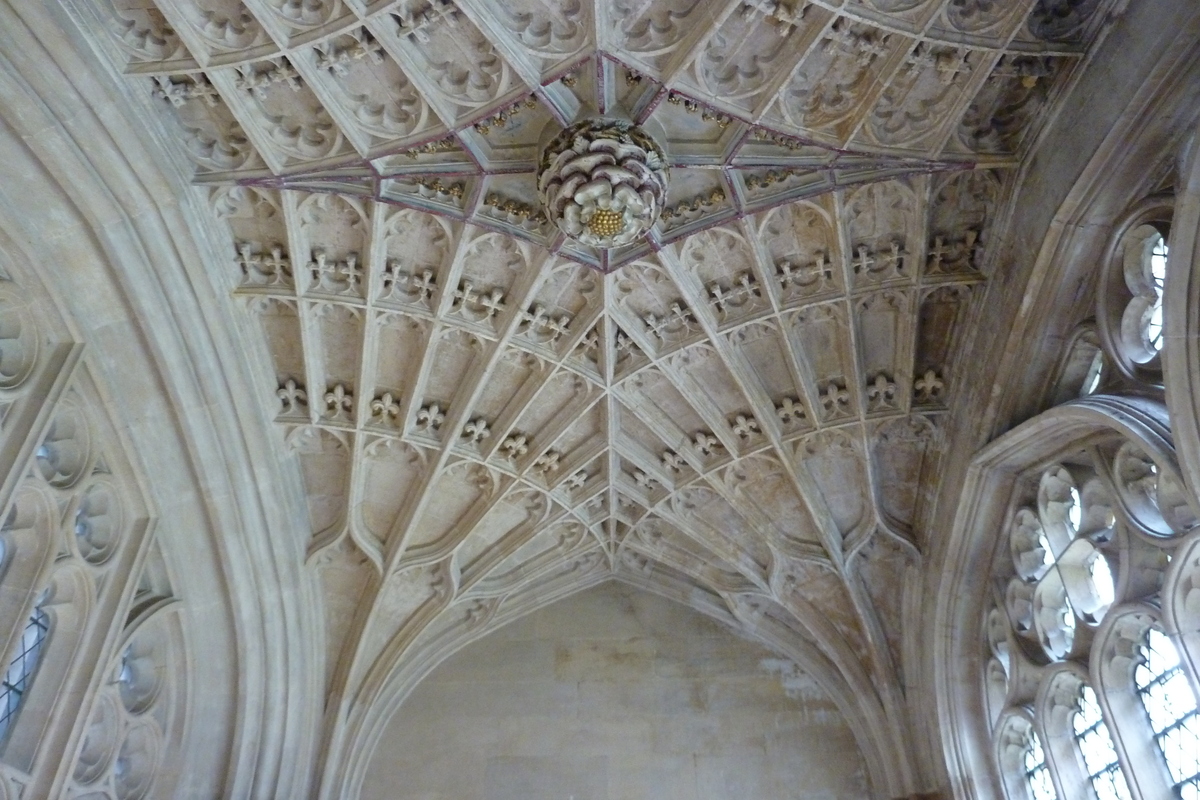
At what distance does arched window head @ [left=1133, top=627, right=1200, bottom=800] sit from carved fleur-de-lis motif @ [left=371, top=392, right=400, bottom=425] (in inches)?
298

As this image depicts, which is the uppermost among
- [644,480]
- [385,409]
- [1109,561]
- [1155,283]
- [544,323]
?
[544,323]

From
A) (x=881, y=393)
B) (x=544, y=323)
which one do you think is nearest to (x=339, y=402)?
(x=544, y=323)

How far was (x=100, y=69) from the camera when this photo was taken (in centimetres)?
873

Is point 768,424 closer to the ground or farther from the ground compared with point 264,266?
closer to the ground

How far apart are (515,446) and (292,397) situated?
2.51m

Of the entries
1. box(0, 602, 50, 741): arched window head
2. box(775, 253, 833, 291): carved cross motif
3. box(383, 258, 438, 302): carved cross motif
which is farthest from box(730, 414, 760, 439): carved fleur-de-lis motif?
box(0, 602, 50, 741): arched window head

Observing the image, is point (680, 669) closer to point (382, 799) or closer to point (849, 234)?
point (382, 799)

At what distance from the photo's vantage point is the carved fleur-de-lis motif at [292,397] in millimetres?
11359

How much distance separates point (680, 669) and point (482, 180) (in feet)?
21.7

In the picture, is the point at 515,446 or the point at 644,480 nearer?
the point at 515,446

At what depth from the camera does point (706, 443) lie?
12.1m

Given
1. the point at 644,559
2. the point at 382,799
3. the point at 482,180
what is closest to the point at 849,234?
the point at 482,180

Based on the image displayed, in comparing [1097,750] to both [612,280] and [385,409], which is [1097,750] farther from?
[385,409]

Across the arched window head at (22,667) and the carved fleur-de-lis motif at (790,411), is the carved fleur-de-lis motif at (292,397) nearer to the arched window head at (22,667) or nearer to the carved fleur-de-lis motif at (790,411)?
the arched window head at (22,667)
